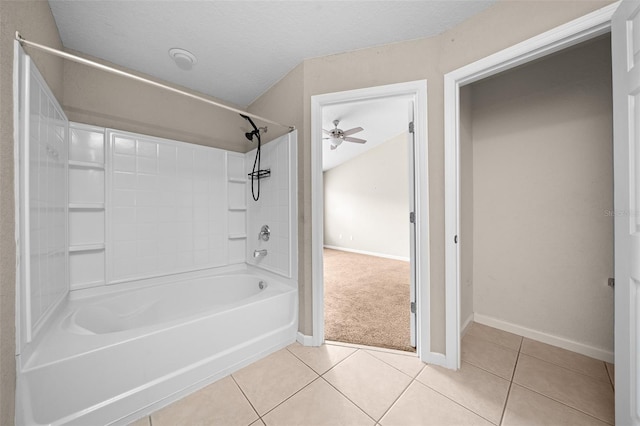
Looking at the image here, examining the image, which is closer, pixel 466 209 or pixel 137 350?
pixel 137 350

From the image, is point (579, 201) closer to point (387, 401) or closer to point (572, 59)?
point (572, 59)

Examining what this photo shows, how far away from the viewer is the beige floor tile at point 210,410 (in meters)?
1.12

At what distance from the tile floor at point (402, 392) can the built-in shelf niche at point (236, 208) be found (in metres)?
1.16

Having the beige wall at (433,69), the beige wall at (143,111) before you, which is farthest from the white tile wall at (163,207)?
the beige wall at (433,69)

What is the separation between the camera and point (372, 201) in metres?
5.63

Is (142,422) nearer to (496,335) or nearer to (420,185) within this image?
(420,185)

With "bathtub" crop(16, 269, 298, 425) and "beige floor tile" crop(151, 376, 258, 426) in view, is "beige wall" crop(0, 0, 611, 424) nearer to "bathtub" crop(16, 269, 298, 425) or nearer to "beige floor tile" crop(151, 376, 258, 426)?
"bathtub" crop(16, 269, 298, 425)

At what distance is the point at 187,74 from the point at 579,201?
328 centimetres

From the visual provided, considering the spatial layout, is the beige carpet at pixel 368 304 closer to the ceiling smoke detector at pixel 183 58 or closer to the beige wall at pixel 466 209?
the beige wall at pixel 466 209

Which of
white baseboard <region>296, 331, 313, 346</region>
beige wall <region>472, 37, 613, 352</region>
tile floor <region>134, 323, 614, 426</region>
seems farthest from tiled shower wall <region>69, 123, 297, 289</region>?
beige wall <region>472, 37, 613, 352</region>

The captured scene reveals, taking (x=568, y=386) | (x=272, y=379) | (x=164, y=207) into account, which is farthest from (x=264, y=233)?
(x=568, y=386)

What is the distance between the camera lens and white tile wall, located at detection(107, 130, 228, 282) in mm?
1775

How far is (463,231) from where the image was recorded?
6.16 feet

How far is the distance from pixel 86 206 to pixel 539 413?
305cm
